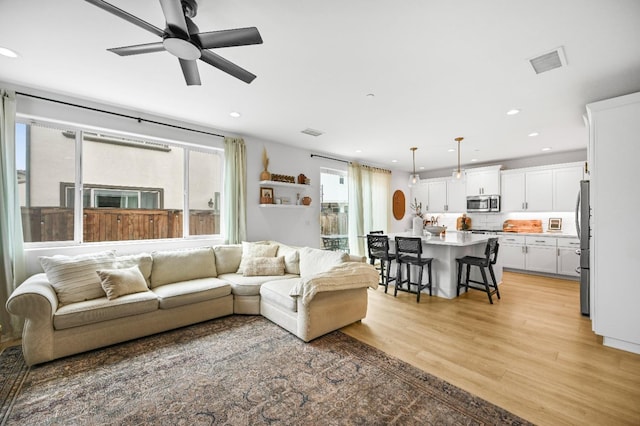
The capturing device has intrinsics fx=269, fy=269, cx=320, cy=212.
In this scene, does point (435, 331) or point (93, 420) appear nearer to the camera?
point (93, 420)

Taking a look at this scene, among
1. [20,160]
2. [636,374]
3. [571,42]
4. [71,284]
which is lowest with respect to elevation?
[636,374]

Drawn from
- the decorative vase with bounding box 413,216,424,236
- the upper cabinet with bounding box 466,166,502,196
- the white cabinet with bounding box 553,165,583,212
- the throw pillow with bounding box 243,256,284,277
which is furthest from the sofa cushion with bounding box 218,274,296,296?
the white cabinet with bounding box 553,165,583,212

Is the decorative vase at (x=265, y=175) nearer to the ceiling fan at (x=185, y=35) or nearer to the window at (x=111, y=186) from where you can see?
the window at (x=111, y=186)

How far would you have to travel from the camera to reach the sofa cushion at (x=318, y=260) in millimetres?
3410

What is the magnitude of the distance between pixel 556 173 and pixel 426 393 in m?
6.19

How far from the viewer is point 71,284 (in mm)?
2725

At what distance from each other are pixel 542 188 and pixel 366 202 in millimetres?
3900

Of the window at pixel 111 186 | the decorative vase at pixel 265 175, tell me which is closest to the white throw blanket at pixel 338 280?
the decorative vase at pixel 265 175

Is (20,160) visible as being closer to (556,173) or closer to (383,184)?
(383,184)

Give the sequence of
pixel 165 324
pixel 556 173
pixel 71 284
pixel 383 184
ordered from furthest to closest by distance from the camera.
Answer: pixel 383 184, pixel 556 173, pixel 165 324, pixel 71 284

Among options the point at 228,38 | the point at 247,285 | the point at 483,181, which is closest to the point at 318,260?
the point at 247,285

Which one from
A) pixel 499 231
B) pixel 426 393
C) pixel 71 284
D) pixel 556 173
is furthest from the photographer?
pixel 499 231

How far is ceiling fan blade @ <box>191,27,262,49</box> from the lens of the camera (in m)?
1.71

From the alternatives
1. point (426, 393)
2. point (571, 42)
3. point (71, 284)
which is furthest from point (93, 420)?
point (571, 42)
